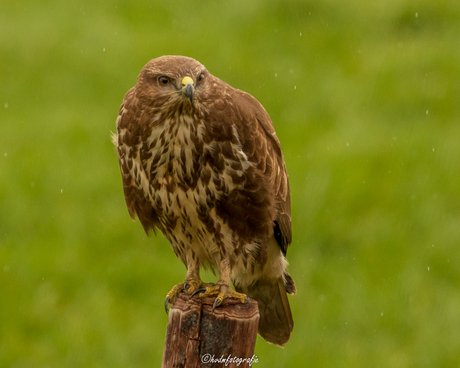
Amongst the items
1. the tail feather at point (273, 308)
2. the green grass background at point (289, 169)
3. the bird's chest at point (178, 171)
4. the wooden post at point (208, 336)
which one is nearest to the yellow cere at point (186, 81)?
the bird's chest at point (178, 171)

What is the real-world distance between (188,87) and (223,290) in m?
1.02

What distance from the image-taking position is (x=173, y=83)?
158 inches

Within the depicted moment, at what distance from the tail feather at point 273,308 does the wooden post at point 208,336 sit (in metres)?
0.91

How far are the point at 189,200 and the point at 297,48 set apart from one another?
6.77 meters

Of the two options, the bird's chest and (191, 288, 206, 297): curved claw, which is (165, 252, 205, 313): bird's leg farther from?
the bird's chest

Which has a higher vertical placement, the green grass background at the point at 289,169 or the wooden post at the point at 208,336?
the wooden post at the point at 208,336

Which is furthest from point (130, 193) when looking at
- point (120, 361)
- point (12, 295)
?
point (12, 295)

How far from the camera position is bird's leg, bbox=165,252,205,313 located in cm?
445

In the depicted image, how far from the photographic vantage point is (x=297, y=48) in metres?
10.8

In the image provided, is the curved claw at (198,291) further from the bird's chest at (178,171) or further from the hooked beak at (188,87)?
the hooked beak at (188,87)

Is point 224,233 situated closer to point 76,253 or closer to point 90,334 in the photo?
point 90,334

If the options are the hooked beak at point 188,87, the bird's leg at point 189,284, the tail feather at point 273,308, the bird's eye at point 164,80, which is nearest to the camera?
the hooked beak at point 188,87

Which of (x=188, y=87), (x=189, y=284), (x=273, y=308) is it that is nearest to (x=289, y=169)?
(x=273, y=308)

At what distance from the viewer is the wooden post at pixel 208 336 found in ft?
12.2
